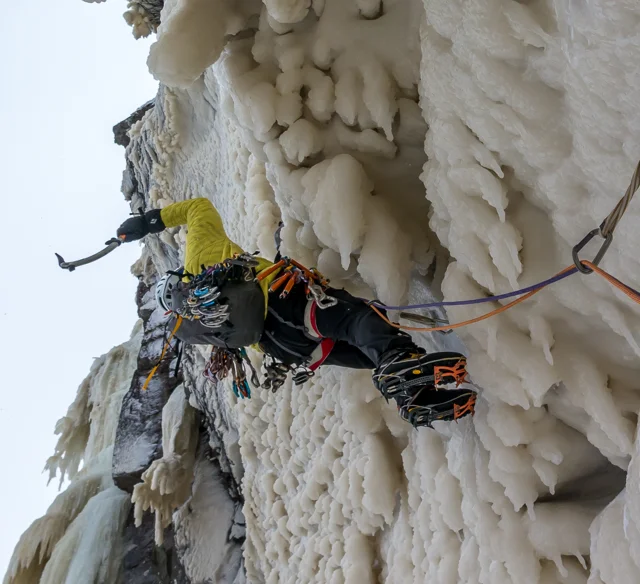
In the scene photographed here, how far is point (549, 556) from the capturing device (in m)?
1.32

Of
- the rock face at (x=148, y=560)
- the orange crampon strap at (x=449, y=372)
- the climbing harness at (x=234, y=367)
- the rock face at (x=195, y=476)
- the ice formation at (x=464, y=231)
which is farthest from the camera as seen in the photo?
the rock face at (x=148, y=560)

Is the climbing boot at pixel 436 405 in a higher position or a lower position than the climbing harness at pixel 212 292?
lower

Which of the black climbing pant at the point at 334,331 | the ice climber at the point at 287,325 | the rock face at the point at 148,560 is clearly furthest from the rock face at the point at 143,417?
the black climbing pant at the point at 334,331

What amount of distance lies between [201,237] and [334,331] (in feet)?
2.57

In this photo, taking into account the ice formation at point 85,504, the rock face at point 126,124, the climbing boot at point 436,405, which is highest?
the climbing boot at point 436,405

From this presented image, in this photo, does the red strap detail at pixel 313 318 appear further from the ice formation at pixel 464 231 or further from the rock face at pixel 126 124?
the rock face at pixel 126 124

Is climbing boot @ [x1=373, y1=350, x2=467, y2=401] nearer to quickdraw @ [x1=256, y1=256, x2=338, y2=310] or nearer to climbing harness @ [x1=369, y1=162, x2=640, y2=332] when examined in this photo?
climbing harness @ [x1=369, y1=162, x2=640, y2=332]

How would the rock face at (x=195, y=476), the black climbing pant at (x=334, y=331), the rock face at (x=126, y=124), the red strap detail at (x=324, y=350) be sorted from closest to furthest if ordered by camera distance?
the black climbing pant at (x=334, y=331) → the red strap detail at (x=324, y=350) → the rock face at (x=195, y=476) → the rock face at (x=126, y=124)

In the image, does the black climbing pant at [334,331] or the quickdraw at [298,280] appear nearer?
the black climbing pant at [334,331]

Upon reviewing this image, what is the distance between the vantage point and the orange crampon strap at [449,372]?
1.38 m

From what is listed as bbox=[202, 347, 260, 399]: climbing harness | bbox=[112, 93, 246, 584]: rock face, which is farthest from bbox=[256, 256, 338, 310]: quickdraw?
bbox=[112, 93, 246, 584]: rock face

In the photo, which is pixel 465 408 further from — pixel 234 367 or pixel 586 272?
pixel 234 367

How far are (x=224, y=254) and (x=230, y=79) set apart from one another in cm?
64

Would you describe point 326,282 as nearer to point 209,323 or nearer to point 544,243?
point 209,323
